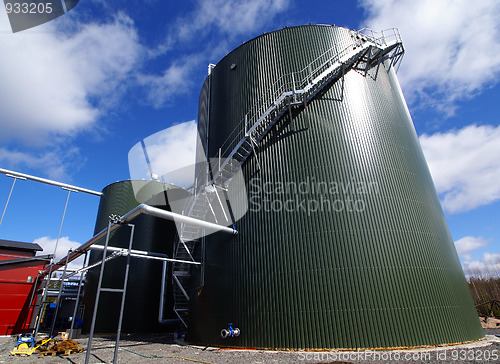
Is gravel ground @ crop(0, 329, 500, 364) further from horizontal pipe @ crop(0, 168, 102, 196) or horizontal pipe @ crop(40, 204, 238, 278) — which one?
horizontal pipe @ crop(0, 168, 102, 196)

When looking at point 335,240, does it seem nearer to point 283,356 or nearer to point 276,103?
point 283,356

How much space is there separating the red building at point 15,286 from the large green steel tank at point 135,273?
4.59 meters

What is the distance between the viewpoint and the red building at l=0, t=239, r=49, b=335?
24.2 meters

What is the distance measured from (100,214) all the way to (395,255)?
29.0 m

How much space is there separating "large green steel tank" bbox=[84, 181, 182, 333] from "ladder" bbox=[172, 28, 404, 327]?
7.40 meters

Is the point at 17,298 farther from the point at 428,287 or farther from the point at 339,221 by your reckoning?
the point at 428,287

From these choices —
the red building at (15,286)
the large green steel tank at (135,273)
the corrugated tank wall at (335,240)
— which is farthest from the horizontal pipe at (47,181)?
the corrugated tank wall at (335,240)

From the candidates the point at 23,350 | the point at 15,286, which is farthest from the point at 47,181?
the point at 23,350

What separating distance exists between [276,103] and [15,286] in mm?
28019

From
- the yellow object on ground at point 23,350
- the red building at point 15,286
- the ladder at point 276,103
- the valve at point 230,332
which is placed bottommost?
the yellow object on ground at point 23,350

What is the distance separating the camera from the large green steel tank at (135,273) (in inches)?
971

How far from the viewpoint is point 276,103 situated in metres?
15.2

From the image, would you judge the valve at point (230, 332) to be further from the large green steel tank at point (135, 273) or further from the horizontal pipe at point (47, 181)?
the horizontal pipe at point (47, 181)

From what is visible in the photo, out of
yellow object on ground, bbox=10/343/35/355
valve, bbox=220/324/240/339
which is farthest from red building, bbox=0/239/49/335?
valve, bbox=220/324/240/339
